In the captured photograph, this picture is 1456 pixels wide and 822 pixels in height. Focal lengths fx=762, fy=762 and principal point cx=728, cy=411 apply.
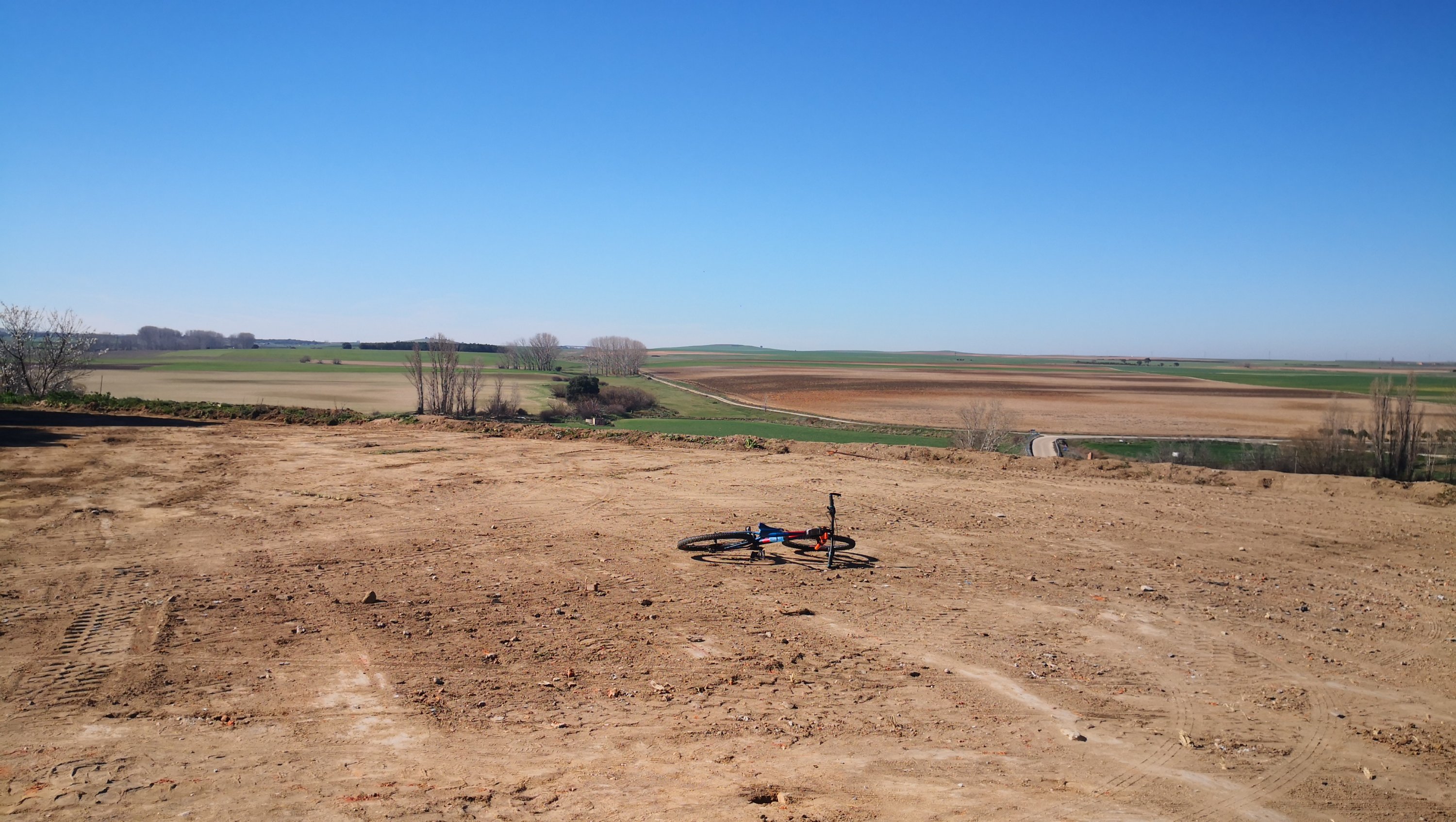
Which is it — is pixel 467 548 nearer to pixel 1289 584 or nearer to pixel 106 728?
pixel 106 728

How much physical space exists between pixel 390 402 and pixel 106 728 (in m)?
57.1

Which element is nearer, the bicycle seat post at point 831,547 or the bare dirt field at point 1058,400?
the bicycle seat post at point 831,547

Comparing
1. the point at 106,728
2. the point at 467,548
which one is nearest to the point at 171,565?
the point at 467,548

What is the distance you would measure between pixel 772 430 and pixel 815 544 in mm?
37975

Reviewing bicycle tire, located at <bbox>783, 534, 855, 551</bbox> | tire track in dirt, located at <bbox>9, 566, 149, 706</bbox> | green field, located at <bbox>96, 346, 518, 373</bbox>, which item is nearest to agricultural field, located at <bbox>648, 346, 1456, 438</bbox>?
green field, located at <bbox>96, 346, 518, 373</bbox>

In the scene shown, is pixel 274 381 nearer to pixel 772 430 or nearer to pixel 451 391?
pixel 451 391

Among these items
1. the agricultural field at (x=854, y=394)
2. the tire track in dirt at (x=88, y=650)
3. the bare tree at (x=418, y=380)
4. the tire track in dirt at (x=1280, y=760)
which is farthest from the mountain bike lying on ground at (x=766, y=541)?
the bare tree at (x=418, y=380)

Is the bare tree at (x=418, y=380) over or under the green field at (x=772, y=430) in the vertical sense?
over

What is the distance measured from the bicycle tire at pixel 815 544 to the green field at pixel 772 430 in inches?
1239

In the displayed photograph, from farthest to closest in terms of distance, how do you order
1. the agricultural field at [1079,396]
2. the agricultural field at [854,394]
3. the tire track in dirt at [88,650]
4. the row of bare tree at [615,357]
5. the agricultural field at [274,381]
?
the row of bare tree at [615,357] → the agricultural field at [1079,396] → the agricultural field at [854,394] → the agricultural field at [274,381] → the tire track in dirt at [88,650]

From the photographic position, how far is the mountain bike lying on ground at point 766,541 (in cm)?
1091

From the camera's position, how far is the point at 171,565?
33.0 ft

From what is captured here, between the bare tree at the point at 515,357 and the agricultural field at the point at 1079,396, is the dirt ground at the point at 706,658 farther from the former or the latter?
the bare tree at the point at 515,357

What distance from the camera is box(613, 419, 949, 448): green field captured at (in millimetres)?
45625
